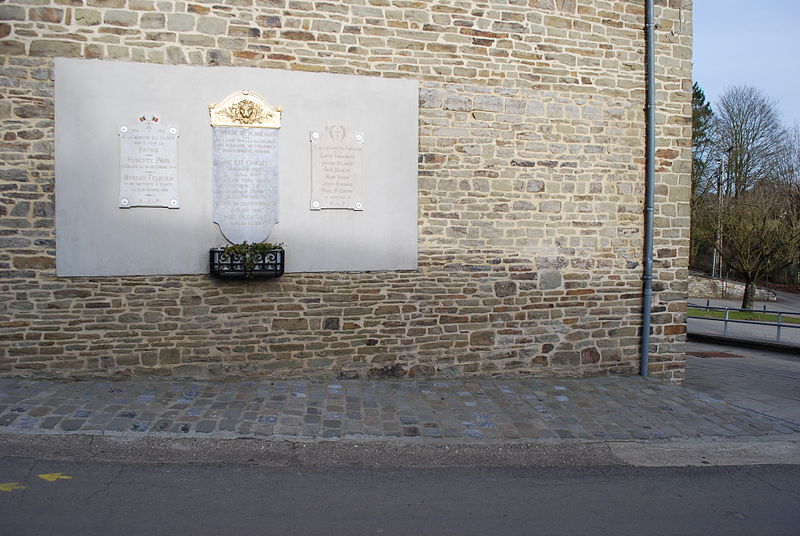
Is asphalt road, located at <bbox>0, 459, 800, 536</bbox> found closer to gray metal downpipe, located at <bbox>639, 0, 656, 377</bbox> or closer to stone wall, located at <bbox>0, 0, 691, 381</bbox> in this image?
stone wall, located at <bbox>0, 0, 691, 381</bbox>

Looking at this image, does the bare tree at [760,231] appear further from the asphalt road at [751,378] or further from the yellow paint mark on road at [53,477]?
the yellow paint mark on road at [53,477]

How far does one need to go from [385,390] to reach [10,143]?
16.2 feet

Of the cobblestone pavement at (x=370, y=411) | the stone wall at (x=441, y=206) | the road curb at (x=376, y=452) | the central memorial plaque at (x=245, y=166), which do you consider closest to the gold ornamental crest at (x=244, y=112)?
the central memorial plaque at (x=245, y=166)

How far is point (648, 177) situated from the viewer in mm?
7598

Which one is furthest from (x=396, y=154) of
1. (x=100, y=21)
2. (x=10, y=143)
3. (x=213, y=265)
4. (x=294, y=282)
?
(x=10, y=143)

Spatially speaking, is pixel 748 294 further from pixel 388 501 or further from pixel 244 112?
pixel 388 501

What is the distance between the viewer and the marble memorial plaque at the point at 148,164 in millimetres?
6285

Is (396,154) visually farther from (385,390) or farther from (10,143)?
(10,143)

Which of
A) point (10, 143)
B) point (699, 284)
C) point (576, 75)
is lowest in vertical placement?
point (699, 284)

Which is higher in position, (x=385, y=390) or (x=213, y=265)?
(x=213, y=265)

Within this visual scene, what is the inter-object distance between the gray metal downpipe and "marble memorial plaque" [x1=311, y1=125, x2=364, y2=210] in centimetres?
394

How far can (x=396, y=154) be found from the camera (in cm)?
694

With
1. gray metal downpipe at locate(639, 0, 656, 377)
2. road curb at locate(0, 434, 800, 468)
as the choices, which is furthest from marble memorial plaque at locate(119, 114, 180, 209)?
gray metal downpipe at locate(639, 0, 656, 377)

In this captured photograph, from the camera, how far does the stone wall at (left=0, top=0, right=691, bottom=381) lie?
6113 mm
